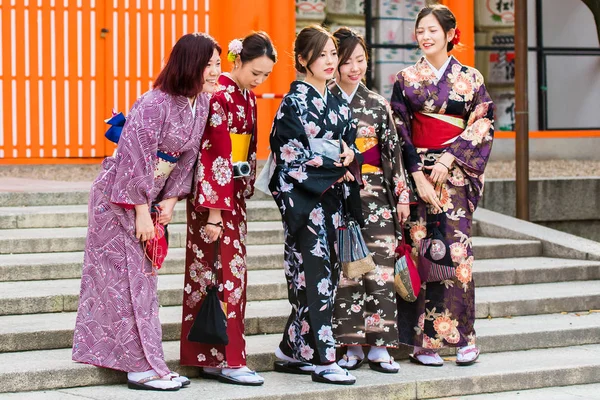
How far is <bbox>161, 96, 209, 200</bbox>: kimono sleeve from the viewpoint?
17.9 feet

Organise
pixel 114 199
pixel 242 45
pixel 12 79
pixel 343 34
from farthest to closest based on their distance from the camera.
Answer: pixel 12 79
pixel 343 34
pixel 242 45
pixel 114 199

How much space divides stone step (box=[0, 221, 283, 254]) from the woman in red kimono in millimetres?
2062

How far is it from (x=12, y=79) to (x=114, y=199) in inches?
222

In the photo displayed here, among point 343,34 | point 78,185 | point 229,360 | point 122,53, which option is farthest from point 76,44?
point 229,360

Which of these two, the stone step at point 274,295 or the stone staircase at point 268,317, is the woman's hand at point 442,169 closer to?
the stone staircase at point 268,317

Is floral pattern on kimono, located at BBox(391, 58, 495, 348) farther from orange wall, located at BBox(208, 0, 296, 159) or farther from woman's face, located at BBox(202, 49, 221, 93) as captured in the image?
orange wall, located at BBox(208, 0, 296, 159)

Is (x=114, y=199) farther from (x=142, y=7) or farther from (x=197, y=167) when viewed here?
(x=142, y=7)

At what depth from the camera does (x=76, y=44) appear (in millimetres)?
10516

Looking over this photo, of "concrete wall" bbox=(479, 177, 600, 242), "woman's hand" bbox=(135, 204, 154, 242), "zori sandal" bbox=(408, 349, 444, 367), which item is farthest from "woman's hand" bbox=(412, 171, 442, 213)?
"concrete wall" bbox=(479, 177, 600, 242)

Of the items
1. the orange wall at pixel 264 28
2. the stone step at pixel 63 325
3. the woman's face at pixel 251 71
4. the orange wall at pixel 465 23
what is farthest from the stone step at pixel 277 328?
the orange wall at pixel 465 23

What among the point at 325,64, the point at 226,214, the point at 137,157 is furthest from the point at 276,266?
the point at 137,157

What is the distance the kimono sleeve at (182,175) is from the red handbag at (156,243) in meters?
0.11

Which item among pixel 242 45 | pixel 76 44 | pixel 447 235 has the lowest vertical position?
pixel 447 235

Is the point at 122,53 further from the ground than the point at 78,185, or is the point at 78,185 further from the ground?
the point at 122,53
